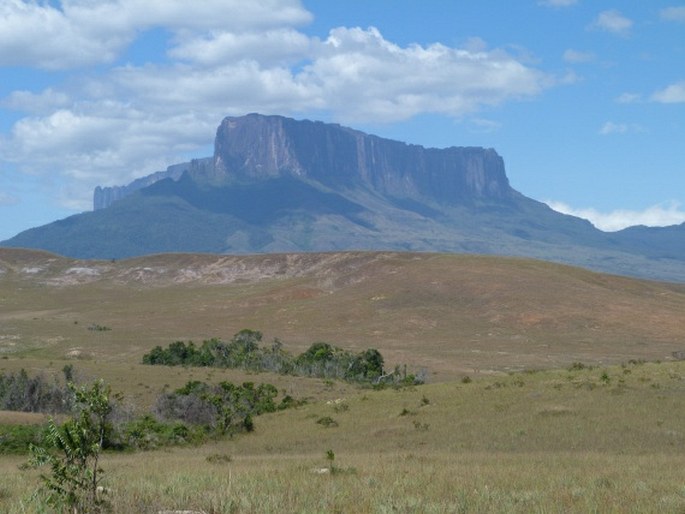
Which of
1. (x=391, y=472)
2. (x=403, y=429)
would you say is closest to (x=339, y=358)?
(x=403, y=429)

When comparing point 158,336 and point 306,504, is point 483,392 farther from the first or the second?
point 158,336

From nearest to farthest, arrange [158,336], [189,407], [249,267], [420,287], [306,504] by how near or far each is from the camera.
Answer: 1. [306,504]
2. [189,407]
3. [158,336]
4. [420,287]
5. [249,267]

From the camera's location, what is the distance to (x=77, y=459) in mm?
11102

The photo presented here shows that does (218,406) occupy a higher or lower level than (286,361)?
higher

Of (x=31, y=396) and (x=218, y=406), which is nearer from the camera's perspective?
(x=218, y=406)

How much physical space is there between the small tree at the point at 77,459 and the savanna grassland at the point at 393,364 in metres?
0.35

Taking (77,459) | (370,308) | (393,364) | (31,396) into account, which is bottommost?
(393,364)

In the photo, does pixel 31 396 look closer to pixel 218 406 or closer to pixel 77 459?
pixel 218 406

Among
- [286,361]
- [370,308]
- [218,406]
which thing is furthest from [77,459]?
[370,308]

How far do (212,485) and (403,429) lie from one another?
19.8 metres

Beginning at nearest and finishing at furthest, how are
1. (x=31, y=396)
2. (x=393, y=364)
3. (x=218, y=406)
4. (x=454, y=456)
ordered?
(x=454, y=456) < (x=218, y=406) < (x=31, y=396) < (x=393, y=364)

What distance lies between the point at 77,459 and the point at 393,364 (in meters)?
62.8

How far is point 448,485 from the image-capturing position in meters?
13.7

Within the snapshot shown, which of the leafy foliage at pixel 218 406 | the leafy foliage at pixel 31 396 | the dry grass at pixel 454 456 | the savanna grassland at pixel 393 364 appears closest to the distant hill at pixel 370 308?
the savanna grassland at pixel 393 364
